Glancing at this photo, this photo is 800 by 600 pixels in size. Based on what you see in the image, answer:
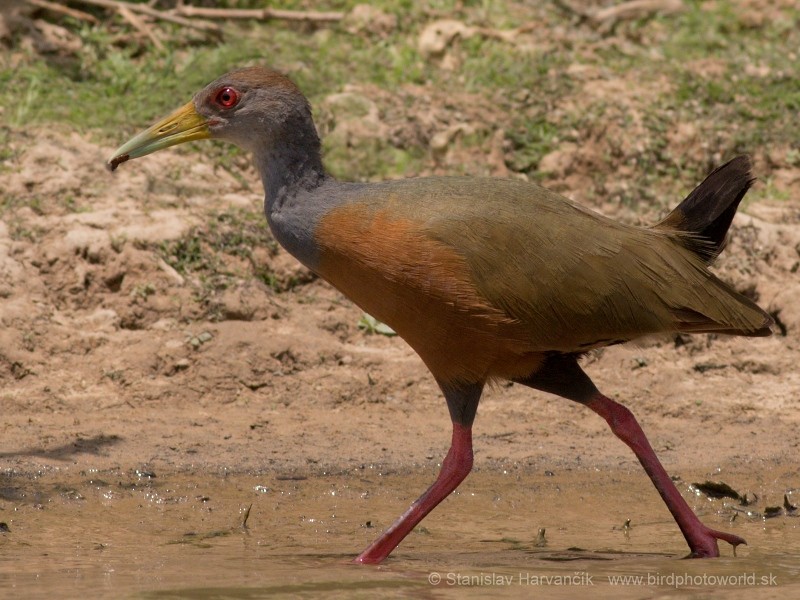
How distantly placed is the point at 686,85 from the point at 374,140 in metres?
2.48

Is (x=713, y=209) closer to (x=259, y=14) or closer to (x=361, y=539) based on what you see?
(x=361, y=539)

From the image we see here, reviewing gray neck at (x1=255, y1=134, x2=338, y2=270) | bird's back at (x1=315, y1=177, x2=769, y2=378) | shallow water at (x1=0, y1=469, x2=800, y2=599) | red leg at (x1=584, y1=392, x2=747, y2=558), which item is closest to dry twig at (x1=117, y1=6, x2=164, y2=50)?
gray neck at (x1=255, y1=134, x2=338, y2=270)

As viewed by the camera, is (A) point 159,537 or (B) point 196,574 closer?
(B) point 196,574

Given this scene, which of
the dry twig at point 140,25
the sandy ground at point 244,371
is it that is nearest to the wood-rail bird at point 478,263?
the sandy ground at point 244,371

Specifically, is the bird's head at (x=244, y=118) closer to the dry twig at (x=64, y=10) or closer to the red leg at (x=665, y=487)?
the red leg at (x=665, y=487)

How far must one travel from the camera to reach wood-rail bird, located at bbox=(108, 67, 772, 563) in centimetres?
530

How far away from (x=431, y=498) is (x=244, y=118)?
1.82 meters

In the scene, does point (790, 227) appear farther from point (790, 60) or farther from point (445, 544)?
point (445, 544)

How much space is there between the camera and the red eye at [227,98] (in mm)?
5879

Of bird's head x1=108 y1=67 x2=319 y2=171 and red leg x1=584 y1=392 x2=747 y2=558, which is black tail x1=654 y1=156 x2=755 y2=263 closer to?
red leg x1=584 y1=392 x2=747 y2=558

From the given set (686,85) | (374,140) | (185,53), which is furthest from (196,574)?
(686,85)

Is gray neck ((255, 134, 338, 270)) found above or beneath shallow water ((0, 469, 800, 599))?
above

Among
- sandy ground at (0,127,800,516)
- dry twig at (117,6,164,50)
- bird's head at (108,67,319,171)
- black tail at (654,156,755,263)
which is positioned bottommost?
sandy ground at (0,127,800,516)

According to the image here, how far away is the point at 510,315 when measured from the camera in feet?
17.5
